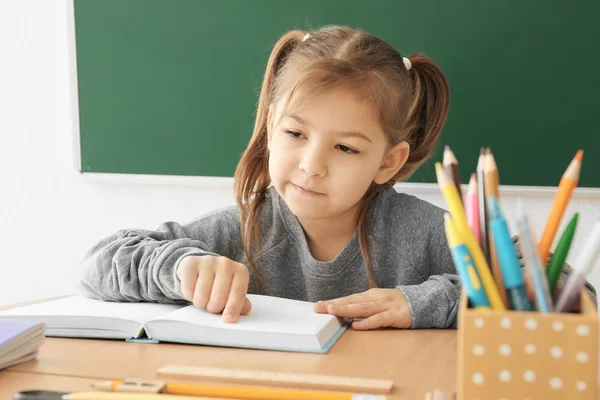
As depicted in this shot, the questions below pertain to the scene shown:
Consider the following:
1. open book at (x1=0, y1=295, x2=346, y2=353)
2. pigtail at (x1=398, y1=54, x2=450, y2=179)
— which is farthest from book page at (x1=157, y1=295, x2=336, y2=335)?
pigtail at (x1=398, y1=54, x2=450, y2=179)

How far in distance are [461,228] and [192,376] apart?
0.33m

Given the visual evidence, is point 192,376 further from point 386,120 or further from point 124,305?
point 386,120

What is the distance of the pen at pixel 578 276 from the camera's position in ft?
1.86

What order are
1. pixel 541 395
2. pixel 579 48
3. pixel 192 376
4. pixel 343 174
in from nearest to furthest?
pixel 541 395
pixel 192 376
pixel 343 174
pixel 579 48

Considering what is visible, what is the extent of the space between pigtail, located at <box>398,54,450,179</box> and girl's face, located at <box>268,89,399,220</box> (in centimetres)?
20

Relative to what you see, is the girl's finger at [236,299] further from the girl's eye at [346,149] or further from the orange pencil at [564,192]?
the orange pencil at [564,192]

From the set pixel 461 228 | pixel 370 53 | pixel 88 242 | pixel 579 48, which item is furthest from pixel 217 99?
pixel 461 228

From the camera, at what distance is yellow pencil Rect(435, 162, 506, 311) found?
1.91 feet

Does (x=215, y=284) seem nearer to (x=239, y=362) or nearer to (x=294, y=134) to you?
(x=239, y=362)

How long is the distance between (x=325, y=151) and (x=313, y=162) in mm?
30

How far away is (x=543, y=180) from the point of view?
1789 mm

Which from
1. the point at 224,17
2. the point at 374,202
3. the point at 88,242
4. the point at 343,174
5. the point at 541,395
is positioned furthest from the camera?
the point at 88,242

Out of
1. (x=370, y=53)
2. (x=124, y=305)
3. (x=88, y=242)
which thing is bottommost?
(x=88, y=242)

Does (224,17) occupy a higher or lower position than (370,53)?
higher
